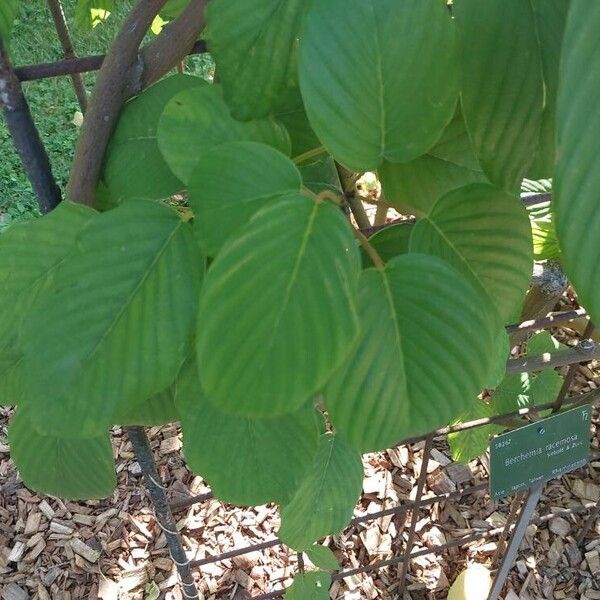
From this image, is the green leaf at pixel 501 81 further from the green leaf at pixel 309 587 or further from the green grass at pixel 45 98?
the green grass at pixel 45 98

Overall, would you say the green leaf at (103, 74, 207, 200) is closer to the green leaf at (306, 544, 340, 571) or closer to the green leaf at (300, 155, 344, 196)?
the green leaf at (300, 155, 344, 196)

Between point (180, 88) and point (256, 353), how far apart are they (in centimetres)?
25

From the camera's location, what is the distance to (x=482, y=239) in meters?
0.45

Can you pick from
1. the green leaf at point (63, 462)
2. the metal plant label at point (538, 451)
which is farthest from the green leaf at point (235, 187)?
the metal plant label at point (538, 451)

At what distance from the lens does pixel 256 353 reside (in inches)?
13.8

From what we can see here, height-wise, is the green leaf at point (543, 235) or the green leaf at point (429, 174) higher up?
the green leaf at point (429, 174)

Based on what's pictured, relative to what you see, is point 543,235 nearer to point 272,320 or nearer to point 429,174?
point 429,174

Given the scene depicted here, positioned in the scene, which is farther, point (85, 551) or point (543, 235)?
point (85, 551)

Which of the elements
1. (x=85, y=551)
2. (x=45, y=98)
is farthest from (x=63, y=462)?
(x=45, y=98)

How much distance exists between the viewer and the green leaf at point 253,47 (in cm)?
42

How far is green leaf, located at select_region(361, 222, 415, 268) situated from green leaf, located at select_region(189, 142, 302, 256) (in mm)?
102

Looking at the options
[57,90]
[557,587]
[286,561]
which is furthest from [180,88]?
[57,90]

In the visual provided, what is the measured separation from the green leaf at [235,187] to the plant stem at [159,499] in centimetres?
34

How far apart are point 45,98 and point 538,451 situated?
5.81 feet
